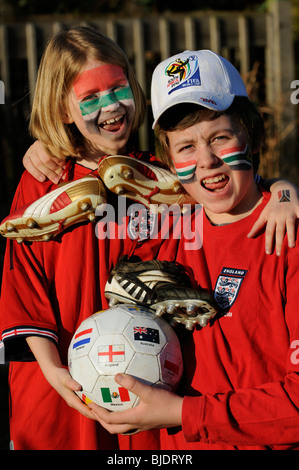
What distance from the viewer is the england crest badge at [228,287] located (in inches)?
93.7

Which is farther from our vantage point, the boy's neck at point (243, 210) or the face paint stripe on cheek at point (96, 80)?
the face paint stripe on cheek at point (96, 80)

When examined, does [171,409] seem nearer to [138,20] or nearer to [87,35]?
[87,35]

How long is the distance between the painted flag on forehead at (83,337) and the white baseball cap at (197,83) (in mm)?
950

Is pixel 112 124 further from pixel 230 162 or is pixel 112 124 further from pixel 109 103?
pixel 230 162

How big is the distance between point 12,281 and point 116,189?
26.4 inches

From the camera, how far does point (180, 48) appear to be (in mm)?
7238

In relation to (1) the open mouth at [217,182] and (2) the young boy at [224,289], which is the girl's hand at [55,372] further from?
(1) the open mouth at [217,182]

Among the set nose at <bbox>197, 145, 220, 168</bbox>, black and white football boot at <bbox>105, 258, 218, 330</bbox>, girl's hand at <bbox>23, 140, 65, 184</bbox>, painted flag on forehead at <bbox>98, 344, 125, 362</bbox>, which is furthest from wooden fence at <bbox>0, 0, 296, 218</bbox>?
painted flag on forehead at <bbox>98, 344, 125, 362</bbox>

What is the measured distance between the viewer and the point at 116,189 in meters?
2.63

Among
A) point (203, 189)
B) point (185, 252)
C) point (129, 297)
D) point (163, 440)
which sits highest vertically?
point (203, 189)

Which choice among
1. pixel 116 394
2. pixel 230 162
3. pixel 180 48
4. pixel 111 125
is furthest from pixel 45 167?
pixel 180 48

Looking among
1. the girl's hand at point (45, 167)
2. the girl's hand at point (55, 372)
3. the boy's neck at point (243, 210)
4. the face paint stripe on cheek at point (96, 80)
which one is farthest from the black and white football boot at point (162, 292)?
the face paint stripe on cheek at point (96, 80)

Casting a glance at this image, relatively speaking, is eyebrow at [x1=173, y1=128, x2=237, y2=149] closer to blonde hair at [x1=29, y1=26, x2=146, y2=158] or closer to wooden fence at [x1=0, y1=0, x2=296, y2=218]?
blonde hair at [x1=29, y1=26, x2=146, y2=158]
